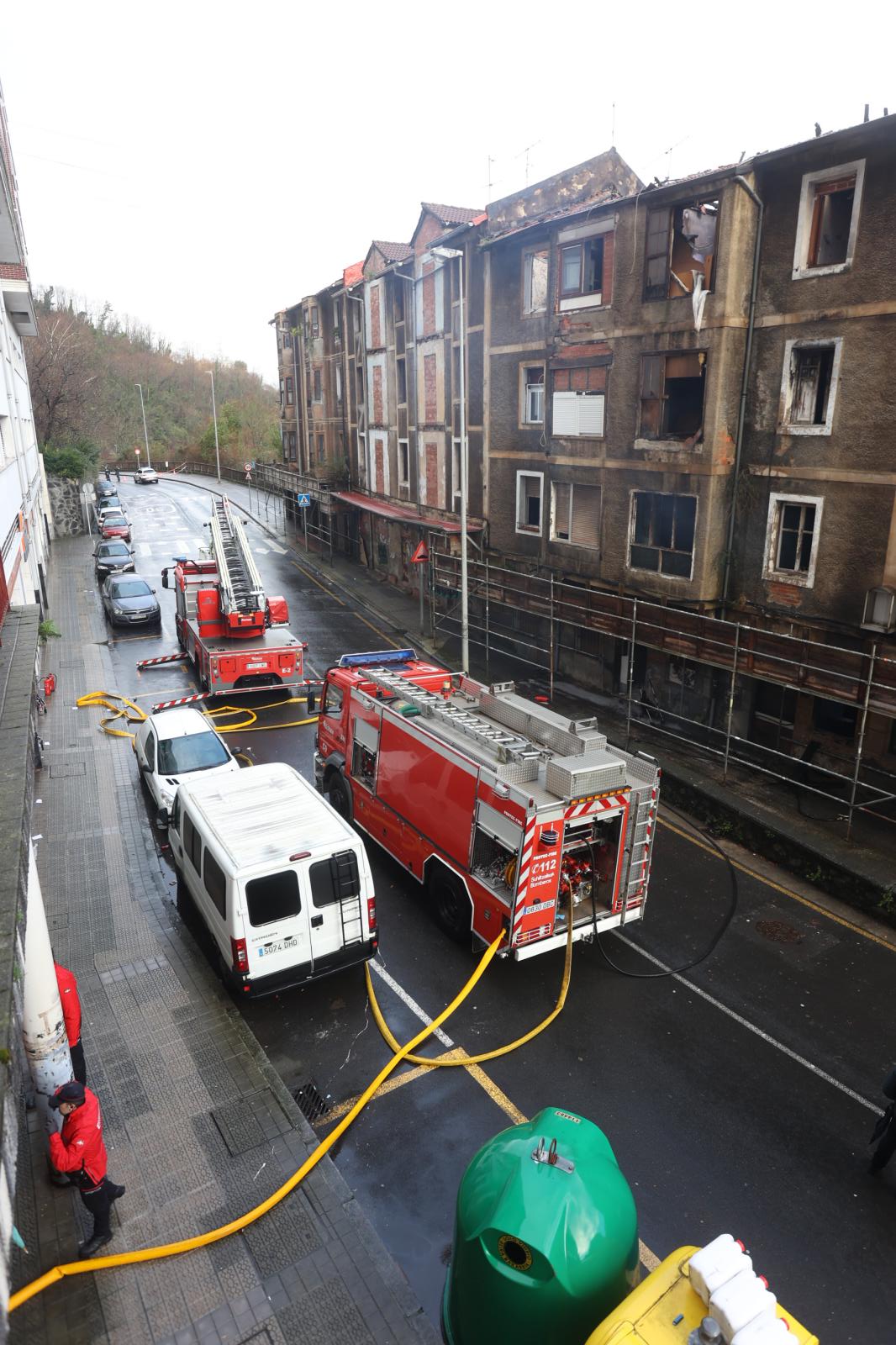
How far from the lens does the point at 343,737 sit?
47.0 feet

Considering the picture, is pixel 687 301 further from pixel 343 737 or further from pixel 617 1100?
pixel 617 1100

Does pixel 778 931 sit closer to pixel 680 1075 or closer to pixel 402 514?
pixel 680 1075

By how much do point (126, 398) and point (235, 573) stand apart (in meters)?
82.1

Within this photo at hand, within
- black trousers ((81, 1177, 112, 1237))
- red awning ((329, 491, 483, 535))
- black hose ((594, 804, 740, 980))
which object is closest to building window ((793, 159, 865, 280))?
black hose ((594, 804, 740, 980))

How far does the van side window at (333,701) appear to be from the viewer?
14742mm

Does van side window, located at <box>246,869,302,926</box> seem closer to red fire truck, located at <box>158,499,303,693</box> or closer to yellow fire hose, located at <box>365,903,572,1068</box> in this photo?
yellow fire hose, located at <box>365,903,572,1068</box>

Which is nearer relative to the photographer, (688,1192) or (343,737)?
(688,1192)

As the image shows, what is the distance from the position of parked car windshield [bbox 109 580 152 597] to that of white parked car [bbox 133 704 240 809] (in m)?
13.8

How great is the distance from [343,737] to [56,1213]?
8229mm

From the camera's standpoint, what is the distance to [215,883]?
9602mm

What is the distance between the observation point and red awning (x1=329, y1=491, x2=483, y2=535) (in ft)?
87.9

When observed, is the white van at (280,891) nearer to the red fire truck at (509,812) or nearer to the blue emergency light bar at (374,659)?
the red fire truck at (509,812)

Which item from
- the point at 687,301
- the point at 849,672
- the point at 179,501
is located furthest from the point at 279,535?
the point at 849,672

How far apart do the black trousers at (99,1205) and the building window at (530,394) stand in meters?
19.7
